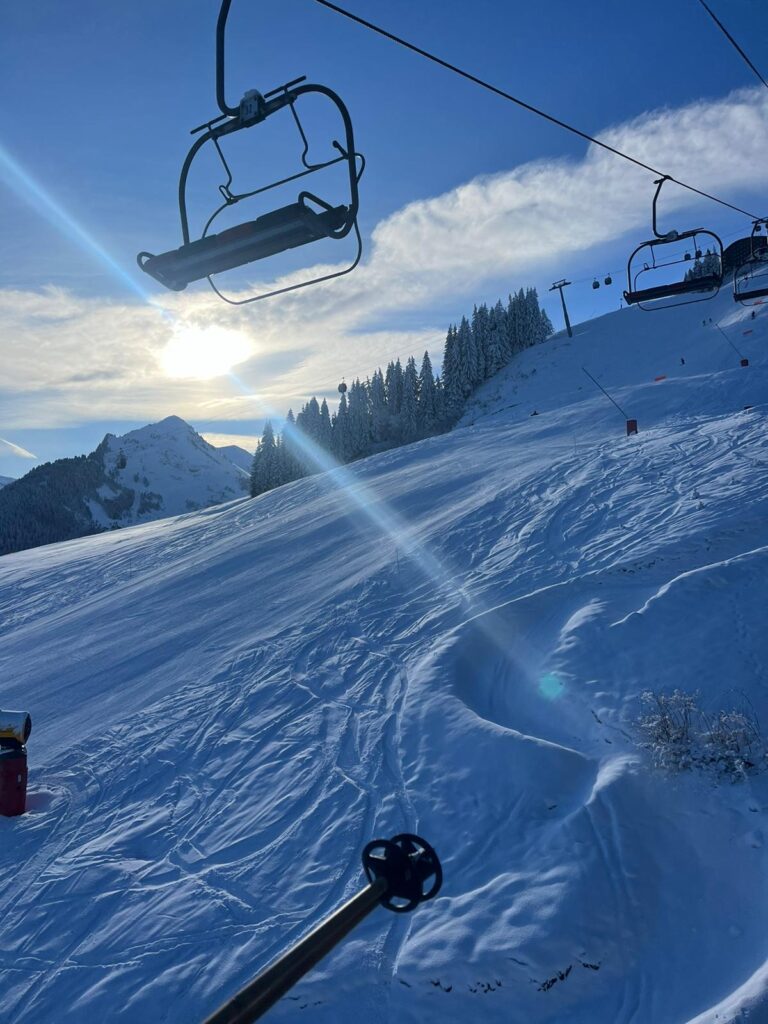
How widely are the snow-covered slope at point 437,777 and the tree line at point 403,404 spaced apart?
50.9m

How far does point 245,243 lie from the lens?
334 centimetres

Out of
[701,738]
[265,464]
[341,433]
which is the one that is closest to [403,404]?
[341,433]

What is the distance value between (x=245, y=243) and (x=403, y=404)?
69083mm

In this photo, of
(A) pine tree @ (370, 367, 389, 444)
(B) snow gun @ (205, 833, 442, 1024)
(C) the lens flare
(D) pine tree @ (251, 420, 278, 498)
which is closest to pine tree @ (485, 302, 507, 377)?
(A) pine tree @ (370, 367, 389, 444)

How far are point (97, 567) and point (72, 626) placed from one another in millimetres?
8487

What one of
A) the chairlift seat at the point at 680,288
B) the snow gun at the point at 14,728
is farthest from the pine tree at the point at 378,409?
the snow gun at the point at 14,728

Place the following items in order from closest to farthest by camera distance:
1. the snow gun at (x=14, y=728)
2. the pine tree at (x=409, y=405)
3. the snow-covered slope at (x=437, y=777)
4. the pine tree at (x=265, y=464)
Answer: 1. the snow-covered slope at (x=437, y=777)
2. the snow gun at (x=14, y=728)
3. the pine tree at (x=265, y=464)
4. the pine tree at (x=409, y=405)

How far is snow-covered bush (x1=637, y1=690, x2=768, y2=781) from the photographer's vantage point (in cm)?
523

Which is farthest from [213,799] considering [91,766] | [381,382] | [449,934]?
[381,382]

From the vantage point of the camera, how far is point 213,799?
678 centimetres

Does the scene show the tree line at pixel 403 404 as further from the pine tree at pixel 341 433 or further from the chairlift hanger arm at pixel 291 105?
the chairlift hanger arm at pixel 291 105

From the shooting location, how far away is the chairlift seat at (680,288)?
350 inches

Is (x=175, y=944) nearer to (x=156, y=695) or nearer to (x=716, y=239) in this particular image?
(x=156, y=695)

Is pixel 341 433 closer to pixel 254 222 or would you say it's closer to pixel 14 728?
pixel 14 728
